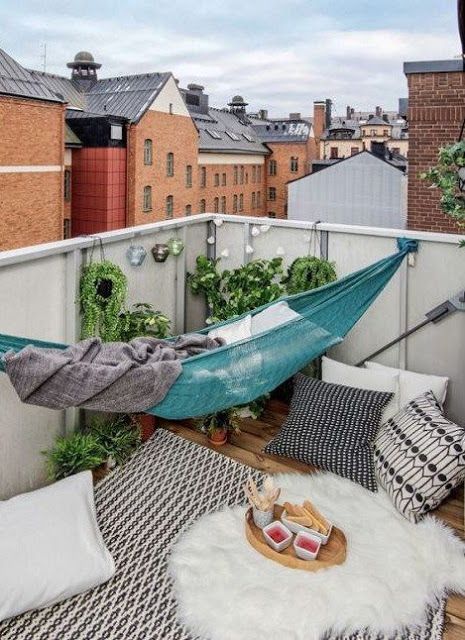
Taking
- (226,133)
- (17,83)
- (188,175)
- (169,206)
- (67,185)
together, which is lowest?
(169,206)

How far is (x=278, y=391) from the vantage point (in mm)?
3594

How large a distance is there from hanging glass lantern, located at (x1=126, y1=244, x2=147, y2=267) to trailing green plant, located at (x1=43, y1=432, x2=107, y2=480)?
0.96 meters

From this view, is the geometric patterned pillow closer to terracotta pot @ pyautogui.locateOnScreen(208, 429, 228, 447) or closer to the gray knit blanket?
terracotta pot @ pyautogui.locateOnScreen(208, 429, 228, 447)

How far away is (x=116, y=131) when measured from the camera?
15.4m

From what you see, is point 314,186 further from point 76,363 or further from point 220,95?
point 220,95

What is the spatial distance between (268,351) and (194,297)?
1.56 metres

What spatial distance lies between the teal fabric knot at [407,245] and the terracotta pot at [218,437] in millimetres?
1350

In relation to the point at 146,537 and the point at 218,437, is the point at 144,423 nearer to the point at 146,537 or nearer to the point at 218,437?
the point at 218,437

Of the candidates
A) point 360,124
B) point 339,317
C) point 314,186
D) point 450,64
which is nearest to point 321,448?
point 339,317

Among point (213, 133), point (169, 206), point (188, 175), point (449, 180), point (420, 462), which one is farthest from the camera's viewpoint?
point (213, 133)

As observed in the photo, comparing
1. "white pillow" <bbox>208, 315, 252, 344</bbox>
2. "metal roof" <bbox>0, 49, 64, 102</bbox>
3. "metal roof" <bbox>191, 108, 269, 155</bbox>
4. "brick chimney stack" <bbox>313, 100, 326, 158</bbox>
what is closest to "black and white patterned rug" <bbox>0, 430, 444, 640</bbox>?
"white pillow" <bbox>208, 315, 252, 344</bbox>

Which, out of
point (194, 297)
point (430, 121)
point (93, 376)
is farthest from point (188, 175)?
point (93, 376)

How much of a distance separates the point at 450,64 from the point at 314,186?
7930mm

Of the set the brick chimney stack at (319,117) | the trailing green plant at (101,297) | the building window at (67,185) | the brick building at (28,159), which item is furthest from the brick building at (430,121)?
the brick chimney stack at (319,117)
